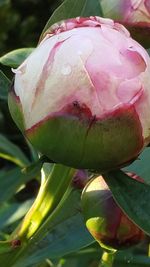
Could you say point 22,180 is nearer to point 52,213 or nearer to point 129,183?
point 52,213

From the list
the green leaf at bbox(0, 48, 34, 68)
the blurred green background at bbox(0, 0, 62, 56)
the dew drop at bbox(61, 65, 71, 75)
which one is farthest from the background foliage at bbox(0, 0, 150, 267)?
the blurred green background at bbox(0, 0, 62, 56)

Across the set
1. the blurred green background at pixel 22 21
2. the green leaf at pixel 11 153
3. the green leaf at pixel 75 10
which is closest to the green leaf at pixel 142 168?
the green leaf at pixel 75 10

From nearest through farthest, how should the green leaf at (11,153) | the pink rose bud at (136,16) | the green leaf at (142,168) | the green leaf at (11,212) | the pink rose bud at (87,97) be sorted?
the pink rose bud at (87,97) → the pink rose bud at (136,16) → the green leaf at (142,168) → the green leaf at (11,212) → the green leaf at (11,153)

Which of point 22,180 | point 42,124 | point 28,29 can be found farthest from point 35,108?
point 28,29

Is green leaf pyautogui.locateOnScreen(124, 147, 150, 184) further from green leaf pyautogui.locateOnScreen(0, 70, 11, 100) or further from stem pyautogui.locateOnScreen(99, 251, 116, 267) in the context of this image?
green leaf pyautogui.locateOnScreen(0, 70, 11, 100)

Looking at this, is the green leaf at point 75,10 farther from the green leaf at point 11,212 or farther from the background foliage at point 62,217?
the green leaf at point 11,212
